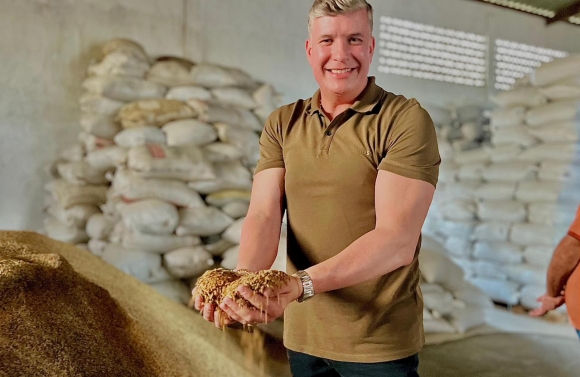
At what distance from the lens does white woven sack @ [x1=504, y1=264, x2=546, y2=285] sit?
260 centimetres

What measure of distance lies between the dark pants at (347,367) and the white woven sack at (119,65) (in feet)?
A: 6.13

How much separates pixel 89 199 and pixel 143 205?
0.44 m

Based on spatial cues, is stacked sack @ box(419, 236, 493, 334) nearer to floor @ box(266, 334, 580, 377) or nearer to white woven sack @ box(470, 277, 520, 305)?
floor @ box(266, 334, 580, 377)

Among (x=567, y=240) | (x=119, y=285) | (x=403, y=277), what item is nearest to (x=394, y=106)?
(x=403, y=277)

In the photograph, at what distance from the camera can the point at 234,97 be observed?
2.44 metres

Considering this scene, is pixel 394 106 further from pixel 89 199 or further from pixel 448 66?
pixel 448 66

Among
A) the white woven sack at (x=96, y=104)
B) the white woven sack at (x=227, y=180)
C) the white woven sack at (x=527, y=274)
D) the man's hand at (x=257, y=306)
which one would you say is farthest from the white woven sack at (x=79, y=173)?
the white woven sack at (x=527, y=274)

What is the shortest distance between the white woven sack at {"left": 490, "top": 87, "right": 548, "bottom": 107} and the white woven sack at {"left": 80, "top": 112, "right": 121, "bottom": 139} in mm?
2286

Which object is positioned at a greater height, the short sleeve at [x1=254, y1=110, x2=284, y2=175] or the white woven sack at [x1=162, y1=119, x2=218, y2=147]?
the white woven sack at [x1=162, y1=119, x2=218, y2=147]

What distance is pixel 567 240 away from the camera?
118 centimetres

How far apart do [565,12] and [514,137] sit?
114 cm

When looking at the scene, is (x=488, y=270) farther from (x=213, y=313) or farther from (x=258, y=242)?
(x=213, y=313)

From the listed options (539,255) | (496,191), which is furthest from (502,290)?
(496,191)

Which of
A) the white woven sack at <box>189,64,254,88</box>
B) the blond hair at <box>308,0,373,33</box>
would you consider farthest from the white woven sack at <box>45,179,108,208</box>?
the blond hair at <box>308,0,373,33</box>
